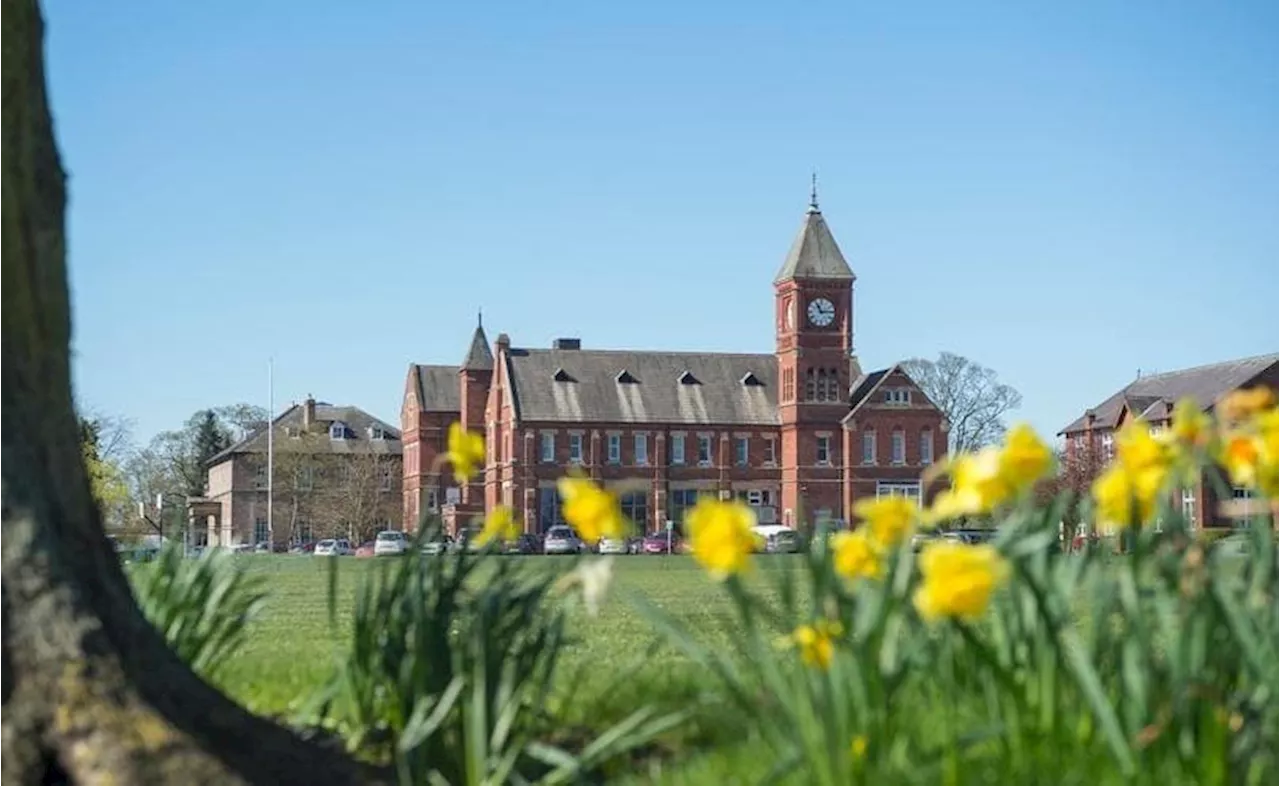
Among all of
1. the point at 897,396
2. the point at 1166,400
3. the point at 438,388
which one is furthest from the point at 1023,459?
the point at 438,388

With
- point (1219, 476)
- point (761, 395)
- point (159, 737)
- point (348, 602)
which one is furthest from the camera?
point (761, 395)

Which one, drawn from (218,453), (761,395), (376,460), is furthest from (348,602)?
(218,453)

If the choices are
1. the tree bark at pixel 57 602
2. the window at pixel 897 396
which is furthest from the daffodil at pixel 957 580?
the window at pixel 897 396

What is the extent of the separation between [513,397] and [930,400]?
20.3 metres

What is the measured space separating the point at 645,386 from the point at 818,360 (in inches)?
353

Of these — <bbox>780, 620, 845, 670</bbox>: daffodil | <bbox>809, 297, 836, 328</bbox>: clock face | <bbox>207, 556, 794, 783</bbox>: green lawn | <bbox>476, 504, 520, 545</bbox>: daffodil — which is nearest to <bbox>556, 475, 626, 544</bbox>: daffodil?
<bbox>207, 556, 794, 783</bbox>: green lawn

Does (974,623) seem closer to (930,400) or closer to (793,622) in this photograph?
(793,622)

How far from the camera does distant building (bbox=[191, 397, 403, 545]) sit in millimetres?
76250

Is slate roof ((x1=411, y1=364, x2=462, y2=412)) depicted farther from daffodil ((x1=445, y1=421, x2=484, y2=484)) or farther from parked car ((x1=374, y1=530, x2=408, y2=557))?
daffodil ((x1=445, y1=421, x2=484, y2=484))

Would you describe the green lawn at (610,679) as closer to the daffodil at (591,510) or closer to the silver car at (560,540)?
the daffodil at (591,510)

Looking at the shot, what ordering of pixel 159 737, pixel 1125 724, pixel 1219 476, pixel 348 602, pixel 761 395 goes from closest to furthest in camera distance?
pixel 1125 724 → pixel 159 737 → pixel 1219 476 → pixel 348 602 → pixel 761 395

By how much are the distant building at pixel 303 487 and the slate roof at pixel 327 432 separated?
0.10m

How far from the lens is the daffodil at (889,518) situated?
2.68 meters

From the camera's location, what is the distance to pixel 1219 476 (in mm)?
3354
